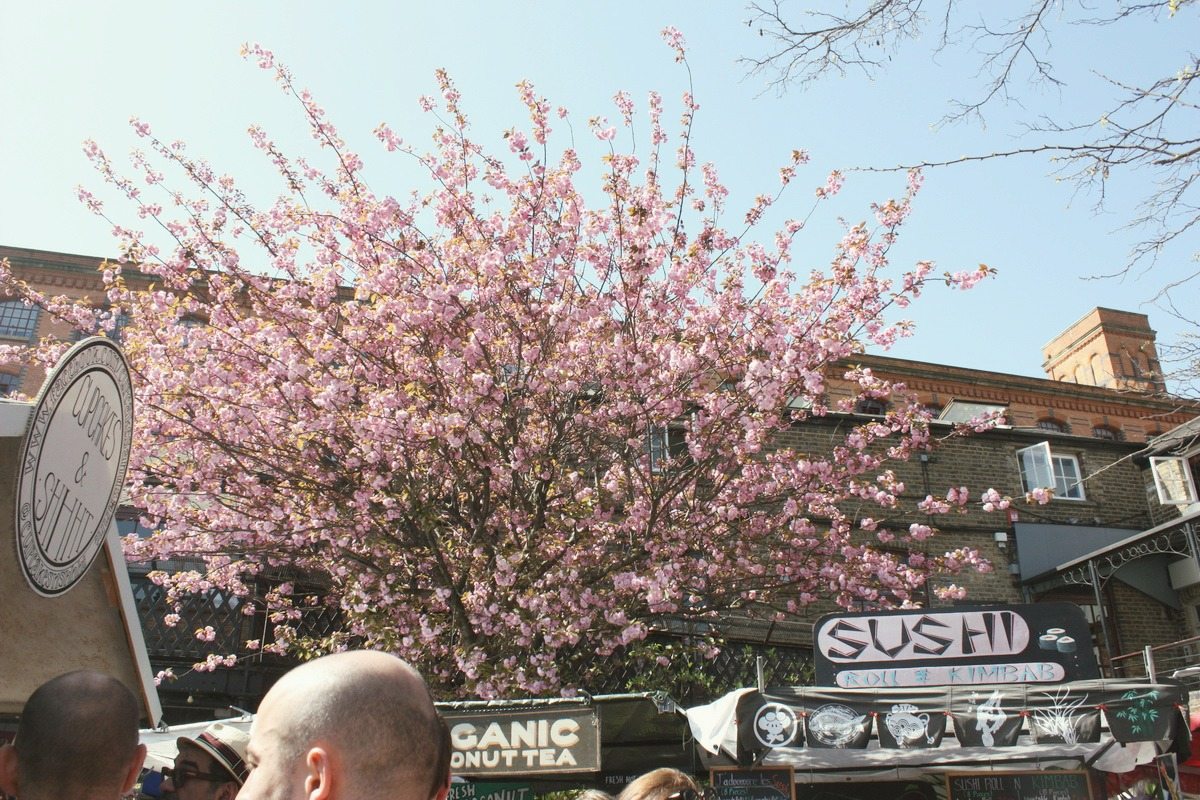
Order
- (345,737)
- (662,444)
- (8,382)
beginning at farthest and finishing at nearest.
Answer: (8,382), (662,444), (345,737)

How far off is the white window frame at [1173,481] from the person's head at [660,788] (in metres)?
19.2

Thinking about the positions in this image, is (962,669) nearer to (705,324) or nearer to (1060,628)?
(1060,628)

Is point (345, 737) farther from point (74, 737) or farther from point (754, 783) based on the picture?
point (754, 783)

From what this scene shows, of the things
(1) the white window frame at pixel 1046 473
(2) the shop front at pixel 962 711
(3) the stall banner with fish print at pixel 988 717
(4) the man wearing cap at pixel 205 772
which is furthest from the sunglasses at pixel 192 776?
(1) the white window frame at pixel 1046 473

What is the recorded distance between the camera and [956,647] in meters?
7.64

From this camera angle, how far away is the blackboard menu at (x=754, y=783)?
24.6 feet

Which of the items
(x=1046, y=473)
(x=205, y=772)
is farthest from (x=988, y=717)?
(x=1046, y=473)

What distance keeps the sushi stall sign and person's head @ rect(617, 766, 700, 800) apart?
3.89 m

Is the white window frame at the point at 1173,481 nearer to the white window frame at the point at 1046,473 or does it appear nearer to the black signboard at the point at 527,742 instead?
the white window frame at the point at 1046,473

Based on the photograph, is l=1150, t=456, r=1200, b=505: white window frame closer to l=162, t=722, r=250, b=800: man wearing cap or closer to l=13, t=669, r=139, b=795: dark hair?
l=162, t=722, r=250, b=800: man wearing cap

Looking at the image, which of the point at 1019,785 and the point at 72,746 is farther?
the point at 1019,785

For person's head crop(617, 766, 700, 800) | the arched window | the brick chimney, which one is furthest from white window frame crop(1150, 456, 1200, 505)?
person's head crop(617, 766, 700, 800)

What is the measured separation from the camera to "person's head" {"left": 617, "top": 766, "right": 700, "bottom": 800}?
4109 millimetres

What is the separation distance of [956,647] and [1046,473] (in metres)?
14.2
